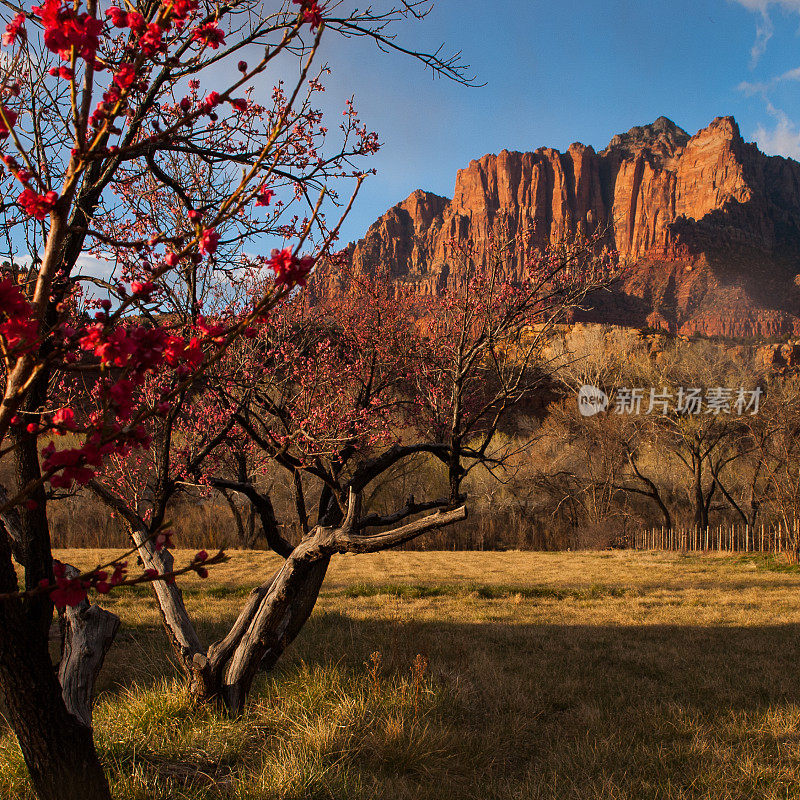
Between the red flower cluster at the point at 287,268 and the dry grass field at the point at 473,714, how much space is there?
120 inches

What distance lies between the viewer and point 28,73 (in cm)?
304

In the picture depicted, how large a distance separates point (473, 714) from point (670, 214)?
440 ft

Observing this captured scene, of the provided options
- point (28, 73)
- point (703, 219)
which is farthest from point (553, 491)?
point (703, 219)

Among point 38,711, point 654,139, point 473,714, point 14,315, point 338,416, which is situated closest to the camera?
point 14,315

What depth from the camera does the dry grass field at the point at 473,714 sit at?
3441 millimetres

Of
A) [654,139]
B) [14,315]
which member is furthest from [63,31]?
[654,139]

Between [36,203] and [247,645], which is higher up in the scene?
[36,203]

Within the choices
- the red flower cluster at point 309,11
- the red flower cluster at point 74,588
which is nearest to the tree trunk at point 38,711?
the red flower cluster at point 74,588

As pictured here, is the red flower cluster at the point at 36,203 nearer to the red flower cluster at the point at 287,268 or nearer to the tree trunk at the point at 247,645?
the red flower cluster at the point at 287,268

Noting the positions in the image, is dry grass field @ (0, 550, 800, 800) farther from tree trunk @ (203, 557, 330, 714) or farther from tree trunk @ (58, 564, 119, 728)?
tree trunk @ (58, 564, 119, 728)

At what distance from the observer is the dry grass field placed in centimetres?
344

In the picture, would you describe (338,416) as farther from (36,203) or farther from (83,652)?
(36,203)

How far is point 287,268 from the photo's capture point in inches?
53.8

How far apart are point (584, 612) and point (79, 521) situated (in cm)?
1709
